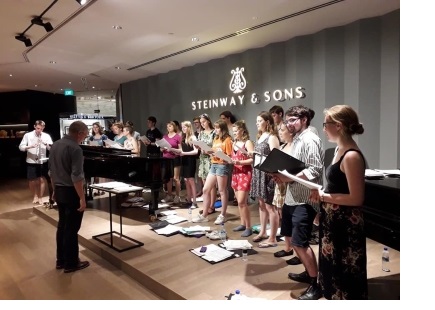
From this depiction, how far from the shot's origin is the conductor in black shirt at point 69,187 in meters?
3.21

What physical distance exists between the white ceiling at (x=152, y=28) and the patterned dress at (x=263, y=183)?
169 centimetres

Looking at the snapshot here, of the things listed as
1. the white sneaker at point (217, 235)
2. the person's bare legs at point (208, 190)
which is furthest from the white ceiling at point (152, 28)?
the white sneaker at point (217, 235)

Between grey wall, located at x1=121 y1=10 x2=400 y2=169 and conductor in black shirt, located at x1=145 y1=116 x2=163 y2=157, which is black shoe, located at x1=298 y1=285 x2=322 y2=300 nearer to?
grey wall, located at x1=121 y1=10 x2=400 y2=169

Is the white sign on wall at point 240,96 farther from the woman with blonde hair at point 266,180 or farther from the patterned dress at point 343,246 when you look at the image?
the patterned dress at point 343,246

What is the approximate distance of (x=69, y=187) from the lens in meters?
3.28

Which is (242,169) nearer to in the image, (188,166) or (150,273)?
(150,273)

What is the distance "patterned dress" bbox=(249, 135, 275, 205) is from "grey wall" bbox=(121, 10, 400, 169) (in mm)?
1472

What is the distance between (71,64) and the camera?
22.9ft

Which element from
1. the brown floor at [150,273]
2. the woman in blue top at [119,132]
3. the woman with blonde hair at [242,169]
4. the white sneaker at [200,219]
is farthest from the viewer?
the woman in blue top at [119,132]

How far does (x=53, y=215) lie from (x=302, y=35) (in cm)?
499

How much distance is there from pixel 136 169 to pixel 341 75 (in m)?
3.17

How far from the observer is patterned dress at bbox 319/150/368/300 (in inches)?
76.5

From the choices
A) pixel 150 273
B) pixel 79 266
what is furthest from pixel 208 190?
pixel 79 266
